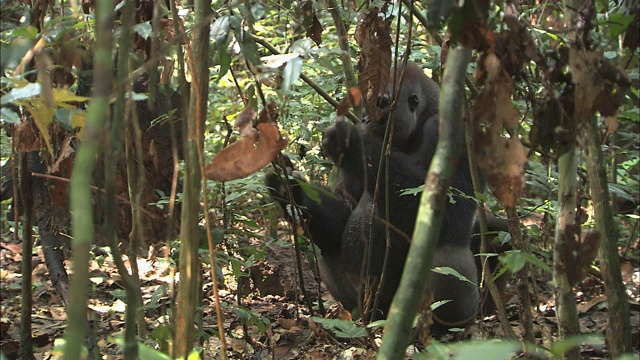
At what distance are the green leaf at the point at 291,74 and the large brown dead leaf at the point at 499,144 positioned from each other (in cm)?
42

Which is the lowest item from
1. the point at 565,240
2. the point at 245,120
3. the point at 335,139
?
the point at 565,240

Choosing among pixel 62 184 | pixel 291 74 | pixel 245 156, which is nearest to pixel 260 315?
pixel 62 184

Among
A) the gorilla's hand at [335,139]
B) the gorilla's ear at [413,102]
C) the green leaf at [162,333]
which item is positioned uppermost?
the gorilla's ear at [413,102]

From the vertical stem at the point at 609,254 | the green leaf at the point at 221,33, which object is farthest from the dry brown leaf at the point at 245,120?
the vertical stem at the point at 609,254

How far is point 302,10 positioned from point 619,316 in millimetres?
1776

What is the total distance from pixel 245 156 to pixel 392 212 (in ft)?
7.79

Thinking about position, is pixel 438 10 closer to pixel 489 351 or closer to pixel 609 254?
pixel 489 351

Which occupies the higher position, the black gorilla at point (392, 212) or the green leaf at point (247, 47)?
the green leaf at point (247, 47)

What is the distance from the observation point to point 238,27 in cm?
189

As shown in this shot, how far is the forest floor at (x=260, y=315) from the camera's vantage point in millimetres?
3131

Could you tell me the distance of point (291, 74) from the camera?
1.66 meters

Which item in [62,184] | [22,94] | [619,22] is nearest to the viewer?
[22,94]

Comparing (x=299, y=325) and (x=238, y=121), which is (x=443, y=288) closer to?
(x=299, y=325)

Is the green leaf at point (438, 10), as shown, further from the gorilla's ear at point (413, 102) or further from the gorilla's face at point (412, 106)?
the gorilla's ear at point (413, 102)
